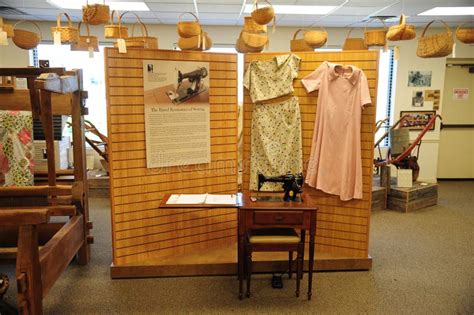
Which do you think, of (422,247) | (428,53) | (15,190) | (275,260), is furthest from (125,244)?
(428,53)

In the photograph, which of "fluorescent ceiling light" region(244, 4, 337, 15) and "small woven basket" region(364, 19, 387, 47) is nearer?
"small woven basket" region(364, 19, 387, 47)

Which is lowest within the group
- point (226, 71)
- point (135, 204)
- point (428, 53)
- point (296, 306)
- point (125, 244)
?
point (296, 306)

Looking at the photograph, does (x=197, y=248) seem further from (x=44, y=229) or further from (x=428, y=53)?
(x=428, y=53)

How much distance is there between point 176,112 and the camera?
3.17 m

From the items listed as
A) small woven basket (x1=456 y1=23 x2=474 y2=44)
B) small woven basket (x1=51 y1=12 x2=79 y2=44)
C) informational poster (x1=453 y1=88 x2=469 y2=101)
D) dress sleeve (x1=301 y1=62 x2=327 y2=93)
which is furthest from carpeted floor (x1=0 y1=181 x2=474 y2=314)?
informational poster (x1=453 y1=88 x2=469 y2=101)

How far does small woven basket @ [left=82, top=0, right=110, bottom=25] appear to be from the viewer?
11.1 feet

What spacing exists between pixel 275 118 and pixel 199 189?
0.95 metres

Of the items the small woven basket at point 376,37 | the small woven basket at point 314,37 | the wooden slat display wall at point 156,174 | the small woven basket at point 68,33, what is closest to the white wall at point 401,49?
the small woven basket at point 376,37

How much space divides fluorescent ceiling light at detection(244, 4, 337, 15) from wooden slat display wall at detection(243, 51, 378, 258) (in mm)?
2186

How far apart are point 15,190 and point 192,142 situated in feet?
4.74

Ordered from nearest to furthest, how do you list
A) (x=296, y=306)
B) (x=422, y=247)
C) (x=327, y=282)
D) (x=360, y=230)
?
(x=296, y=306)
(x=327, y=282)
(x=360, y=230)
(x=422, y=247)

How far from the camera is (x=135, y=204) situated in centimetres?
315

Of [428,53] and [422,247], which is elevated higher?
[428,53]

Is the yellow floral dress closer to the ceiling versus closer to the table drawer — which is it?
the table drawer
